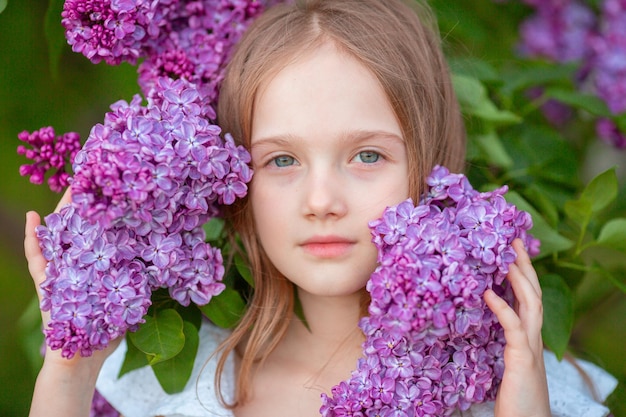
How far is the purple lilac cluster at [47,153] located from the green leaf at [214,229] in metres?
0.42

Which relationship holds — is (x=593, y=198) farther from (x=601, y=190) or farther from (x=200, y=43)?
(x=200, y=43)

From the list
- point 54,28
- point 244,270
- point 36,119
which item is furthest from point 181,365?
point 36,119

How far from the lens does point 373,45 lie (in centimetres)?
189

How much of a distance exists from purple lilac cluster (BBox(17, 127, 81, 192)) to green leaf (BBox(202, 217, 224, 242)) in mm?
422

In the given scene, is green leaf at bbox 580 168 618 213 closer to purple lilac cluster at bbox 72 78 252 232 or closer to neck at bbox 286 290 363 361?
neck at bbox 286 290 363 361

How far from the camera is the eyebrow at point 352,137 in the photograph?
1.79 m

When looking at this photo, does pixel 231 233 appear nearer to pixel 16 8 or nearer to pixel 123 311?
pixel 123 311

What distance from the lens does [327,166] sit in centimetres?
179

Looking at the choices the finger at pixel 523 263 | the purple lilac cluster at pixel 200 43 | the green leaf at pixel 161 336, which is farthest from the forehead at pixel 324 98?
the green leaf at pixel 161 336

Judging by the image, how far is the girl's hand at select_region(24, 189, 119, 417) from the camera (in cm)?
184

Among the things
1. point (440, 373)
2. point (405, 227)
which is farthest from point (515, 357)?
point (405, 227)

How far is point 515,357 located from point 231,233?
767mm

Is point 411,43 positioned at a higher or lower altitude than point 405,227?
higher

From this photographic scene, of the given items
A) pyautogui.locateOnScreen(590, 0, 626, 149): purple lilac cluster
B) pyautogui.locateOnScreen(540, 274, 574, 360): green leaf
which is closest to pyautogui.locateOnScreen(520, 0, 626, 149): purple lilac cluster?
pyautogui.locateOnScreen(590, 0, 626, 149): purple lilac cluster
